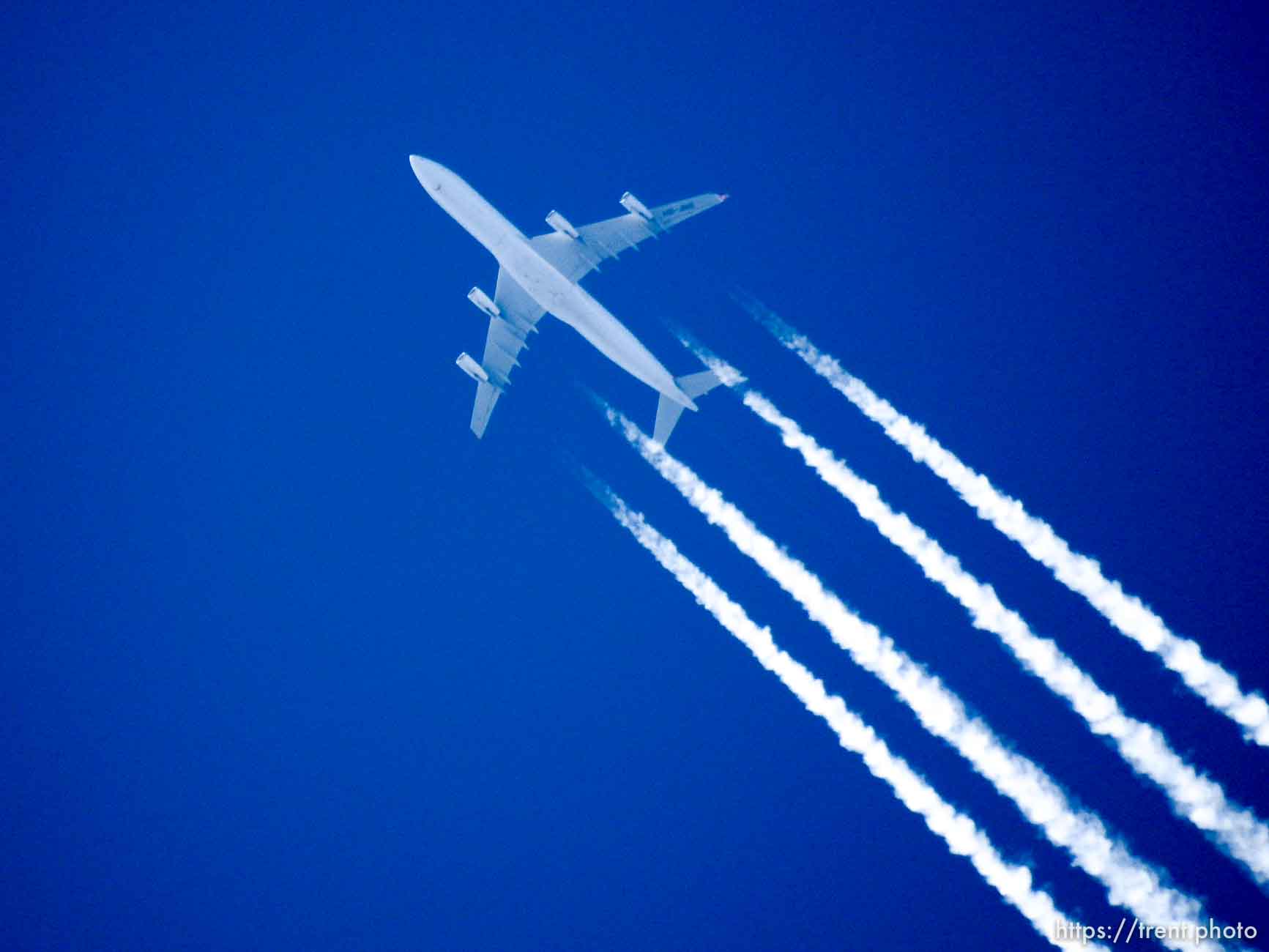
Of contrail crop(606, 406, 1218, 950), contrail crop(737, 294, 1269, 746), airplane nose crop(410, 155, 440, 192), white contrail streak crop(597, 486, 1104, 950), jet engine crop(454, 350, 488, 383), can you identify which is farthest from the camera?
jet engine crop(454, 350, 488, 383)

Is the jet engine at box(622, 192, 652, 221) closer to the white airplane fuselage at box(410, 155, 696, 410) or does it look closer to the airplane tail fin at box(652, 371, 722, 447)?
the white airplane fuselage at box(410, 155, 696, 410)

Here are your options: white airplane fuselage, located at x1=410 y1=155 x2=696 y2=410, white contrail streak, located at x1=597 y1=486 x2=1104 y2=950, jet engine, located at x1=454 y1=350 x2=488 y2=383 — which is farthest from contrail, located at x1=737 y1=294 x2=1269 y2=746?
jet engine, located at x1=454 y1=350 x2=488 y2=383

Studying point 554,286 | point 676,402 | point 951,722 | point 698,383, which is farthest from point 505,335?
point 951,722

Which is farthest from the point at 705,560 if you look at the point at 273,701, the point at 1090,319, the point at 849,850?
the point at 273,701

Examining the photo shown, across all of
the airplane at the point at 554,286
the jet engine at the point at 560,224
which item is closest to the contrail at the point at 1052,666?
the airplane at the point at 554,286

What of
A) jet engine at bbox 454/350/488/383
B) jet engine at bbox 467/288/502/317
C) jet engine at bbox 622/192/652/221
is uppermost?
jet engine at bbox 622/192/652/221

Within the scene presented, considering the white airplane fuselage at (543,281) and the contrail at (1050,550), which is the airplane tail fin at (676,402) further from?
the contrail at (1050,550)
